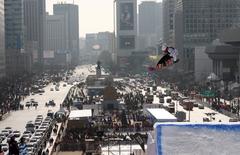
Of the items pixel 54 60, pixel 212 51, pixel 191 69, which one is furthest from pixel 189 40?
pixel 54 60

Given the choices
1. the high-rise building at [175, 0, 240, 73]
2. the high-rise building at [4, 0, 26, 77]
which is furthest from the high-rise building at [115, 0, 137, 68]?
the high-rise building at [175, 0, 240, 73]

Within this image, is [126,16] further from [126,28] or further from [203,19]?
[203,19]

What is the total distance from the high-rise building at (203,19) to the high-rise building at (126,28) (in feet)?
163

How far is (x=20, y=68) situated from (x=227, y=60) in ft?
170

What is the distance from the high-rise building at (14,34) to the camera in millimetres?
113500

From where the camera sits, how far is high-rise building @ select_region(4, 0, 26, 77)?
114 metres

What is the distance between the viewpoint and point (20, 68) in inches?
4469

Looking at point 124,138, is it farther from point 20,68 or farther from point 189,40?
point 20,68

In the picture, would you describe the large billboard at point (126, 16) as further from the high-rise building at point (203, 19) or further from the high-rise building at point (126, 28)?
the high-rise building at point (203, 19)

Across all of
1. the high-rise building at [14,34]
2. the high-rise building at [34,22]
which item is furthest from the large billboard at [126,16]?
the high-rise building at [14,34]

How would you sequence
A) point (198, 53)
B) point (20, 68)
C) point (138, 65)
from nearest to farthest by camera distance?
point (198, 53), point (20, 68), point (138, 65)

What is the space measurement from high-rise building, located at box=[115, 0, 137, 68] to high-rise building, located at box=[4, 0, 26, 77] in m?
37.8

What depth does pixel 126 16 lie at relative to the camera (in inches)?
6004

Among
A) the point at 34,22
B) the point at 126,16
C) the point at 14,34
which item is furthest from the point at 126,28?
the point at 14,34
